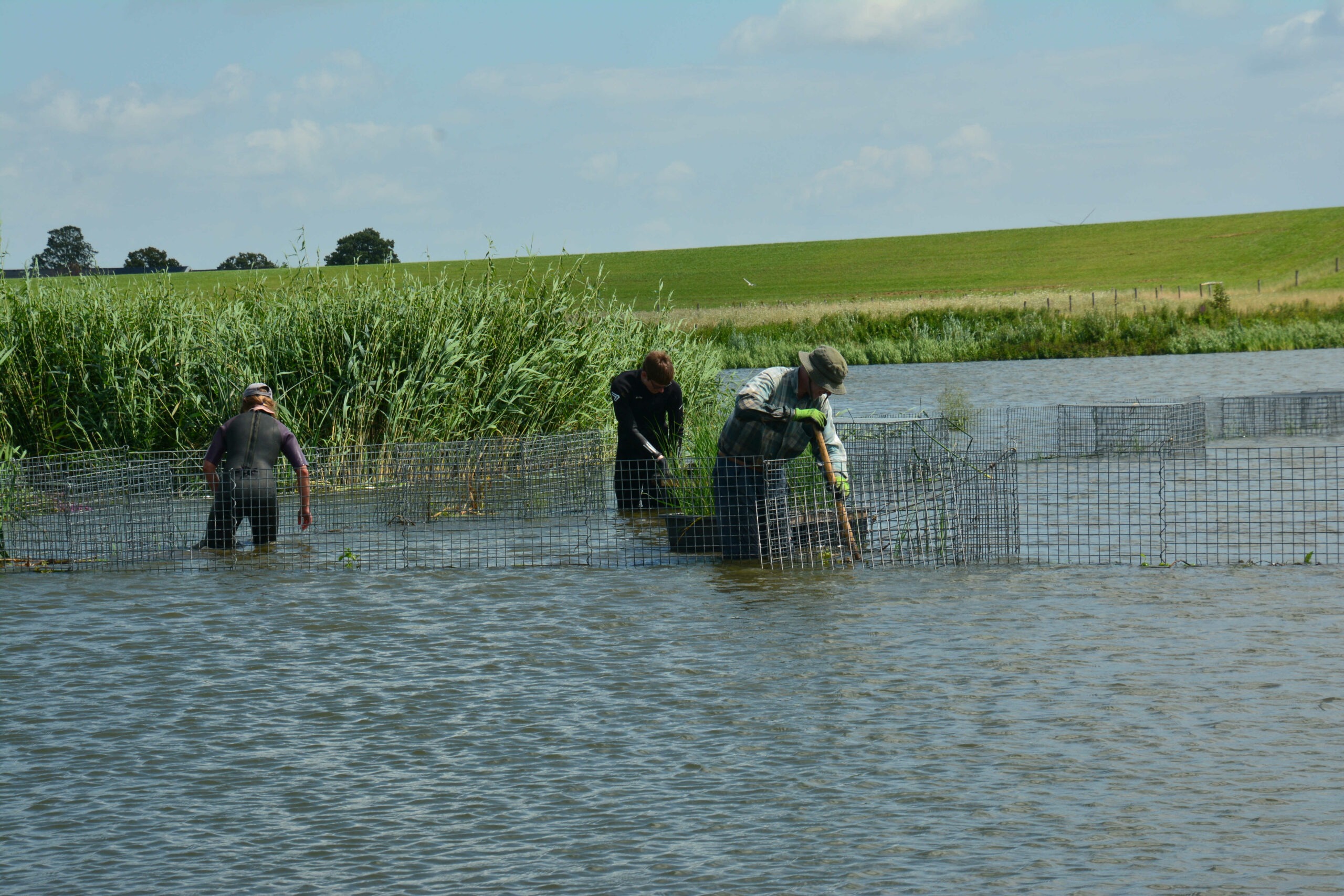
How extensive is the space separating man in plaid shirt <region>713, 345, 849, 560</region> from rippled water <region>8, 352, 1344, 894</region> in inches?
→ 30.8

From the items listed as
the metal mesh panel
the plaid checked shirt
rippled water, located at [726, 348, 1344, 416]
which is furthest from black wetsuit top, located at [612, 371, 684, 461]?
the metal mesh panel

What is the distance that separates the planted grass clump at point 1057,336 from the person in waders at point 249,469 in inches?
1154

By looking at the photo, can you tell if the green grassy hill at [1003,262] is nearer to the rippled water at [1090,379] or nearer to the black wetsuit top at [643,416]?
the rippled water at [1090,379]

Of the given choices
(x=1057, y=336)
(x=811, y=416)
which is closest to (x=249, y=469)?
(x=811, y=416)

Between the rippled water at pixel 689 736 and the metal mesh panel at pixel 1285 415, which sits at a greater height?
the metal mesh panel at pixel 1285 415

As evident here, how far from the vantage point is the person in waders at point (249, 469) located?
11430mm

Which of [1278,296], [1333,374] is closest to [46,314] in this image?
[1333,374]

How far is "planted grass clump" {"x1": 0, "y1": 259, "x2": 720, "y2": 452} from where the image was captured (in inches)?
634

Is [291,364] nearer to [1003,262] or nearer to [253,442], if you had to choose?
[253,442]

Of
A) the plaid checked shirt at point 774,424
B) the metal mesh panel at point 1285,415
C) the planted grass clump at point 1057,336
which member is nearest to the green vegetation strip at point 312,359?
the plaid checked shirt at point 774,424

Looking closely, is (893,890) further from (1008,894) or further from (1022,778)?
(1022,778)

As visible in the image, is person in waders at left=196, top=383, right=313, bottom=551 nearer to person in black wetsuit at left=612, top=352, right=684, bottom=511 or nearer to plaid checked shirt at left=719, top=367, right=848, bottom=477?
person in black wetsuit at left=612, top=352, right=684, bottom=511

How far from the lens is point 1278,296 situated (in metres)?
51.4

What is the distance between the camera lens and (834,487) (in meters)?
9.79
